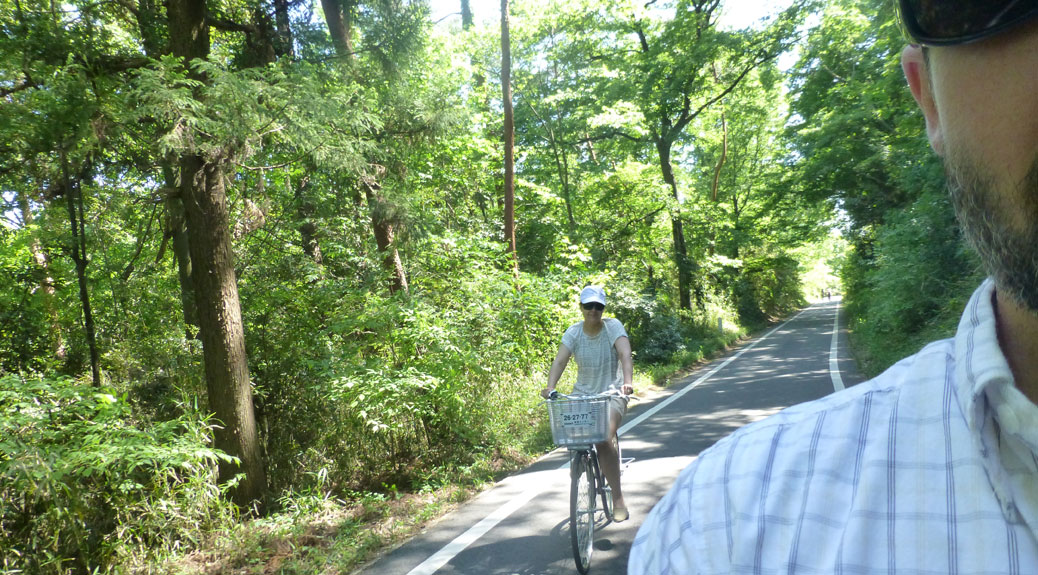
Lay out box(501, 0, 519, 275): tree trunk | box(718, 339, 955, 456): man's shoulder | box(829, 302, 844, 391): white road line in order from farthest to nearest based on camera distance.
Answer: box(501, 0, 519, 275): tree trunk
box(829, 302, 844, 391): white road line
box(718, 339, 955, 456): man's shoulder

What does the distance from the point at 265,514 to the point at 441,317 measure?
377cm

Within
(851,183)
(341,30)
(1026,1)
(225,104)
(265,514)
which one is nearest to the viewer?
(1026,1)

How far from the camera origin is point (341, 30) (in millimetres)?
10305

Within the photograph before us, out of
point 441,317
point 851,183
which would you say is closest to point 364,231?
point 441,317

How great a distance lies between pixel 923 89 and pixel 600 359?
458 centimetres

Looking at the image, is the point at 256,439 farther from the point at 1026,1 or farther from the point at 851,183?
the point at 851,183

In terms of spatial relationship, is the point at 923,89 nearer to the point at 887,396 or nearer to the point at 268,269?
Result: the point at 887,396

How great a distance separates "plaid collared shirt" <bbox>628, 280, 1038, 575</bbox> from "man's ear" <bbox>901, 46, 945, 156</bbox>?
9.2 inches

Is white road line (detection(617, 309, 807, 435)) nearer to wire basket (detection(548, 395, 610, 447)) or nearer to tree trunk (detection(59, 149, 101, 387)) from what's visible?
wire basket (detection(548, 395, 610, 447))

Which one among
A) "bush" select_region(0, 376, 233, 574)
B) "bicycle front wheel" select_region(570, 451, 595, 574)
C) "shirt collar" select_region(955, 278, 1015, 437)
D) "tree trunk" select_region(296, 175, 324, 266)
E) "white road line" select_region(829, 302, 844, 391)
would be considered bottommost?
"white road line" select_region(829, 302, 844, 391)

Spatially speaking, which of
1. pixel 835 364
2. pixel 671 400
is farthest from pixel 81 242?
pixel 835 364

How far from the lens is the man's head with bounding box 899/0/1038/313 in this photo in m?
0.64

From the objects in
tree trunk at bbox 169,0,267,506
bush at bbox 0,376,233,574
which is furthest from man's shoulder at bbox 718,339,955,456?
tree trunk at bbox 169,0,267,506

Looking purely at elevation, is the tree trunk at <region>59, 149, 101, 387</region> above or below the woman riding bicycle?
above
